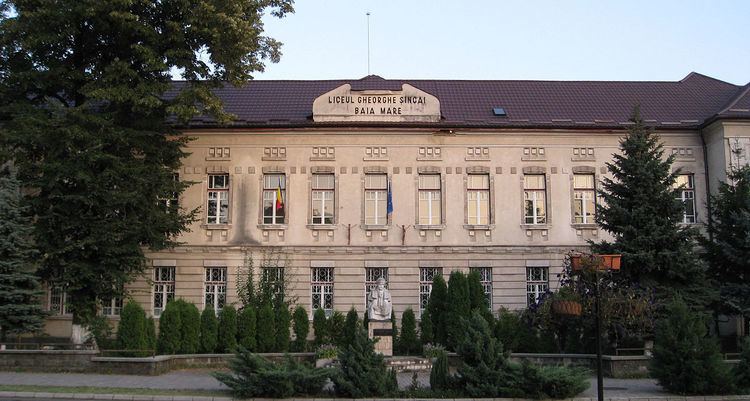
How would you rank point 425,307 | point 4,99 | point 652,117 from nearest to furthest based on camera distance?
1. point 4,99
2. point 425,307
3. point 652,117

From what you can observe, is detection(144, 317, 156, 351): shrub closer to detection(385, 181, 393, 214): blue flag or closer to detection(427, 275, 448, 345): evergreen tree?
detection(427, 275, 448, 345): evergreen tree

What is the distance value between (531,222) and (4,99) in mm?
19415

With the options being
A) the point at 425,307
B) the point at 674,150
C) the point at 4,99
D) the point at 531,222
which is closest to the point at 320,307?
the point at 425,307

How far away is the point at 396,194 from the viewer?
28.2 m

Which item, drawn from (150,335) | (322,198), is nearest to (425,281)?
(322,198)

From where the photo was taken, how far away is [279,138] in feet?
93.5

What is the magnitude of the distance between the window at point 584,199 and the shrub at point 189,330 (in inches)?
588

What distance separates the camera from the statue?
2280 cm

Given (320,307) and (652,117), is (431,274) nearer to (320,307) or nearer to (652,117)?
(320,307)

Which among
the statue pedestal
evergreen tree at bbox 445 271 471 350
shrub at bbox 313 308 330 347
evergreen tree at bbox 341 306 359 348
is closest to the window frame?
shrub at bbox 313 308 330 347

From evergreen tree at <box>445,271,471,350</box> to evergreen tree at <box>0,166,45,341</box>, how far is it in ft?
43.2

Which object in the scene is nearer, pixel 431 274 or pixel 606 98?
pixel 431 274

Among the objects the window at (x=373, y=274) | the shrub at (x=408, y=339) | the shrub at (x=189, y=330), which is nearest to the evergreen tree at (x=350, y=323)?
the shrub at (x=408, y=339)

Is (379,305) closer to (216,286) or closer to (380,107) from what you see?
(216,286)
